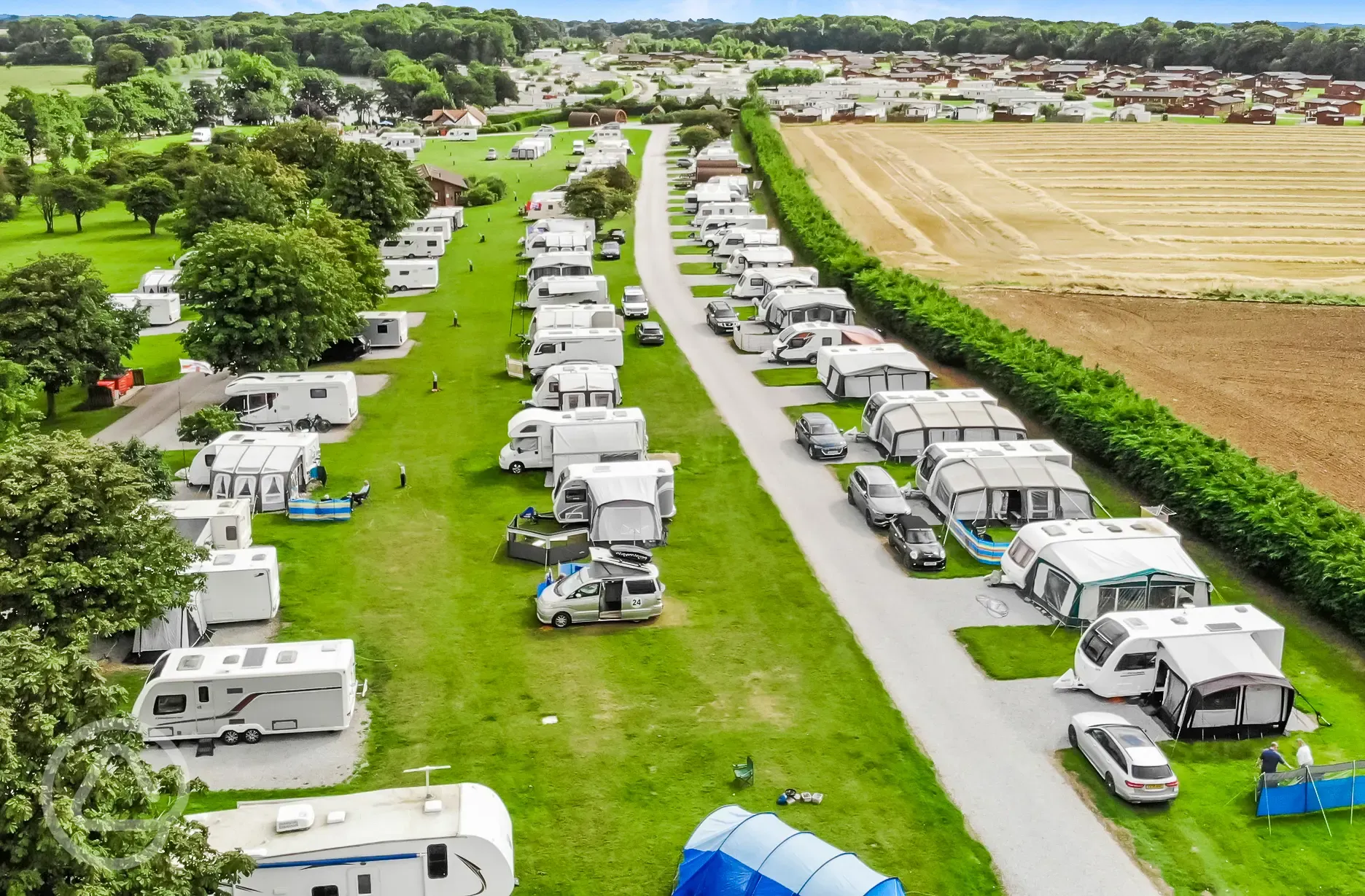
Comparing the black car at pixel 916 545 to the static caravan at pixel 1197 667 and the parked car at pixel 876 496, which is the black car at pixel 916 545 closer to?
the parked car at pixel 876 496

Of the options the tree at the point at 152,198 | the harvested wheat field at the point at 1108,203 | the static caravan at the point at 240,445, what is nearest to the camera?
the static caravan at the point at 240,445

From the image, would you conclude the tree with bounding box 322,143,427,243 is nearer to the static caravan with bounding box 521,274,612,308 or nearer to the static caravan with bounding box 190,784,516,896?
the static caravan with bounding box 521,274,612,308

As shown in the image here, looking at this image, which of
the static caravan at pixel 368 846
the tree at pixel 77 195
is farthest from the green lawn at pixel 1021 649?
the tree at pixel 77 195

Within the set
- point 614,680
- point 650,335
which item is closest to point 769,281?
point 650,335

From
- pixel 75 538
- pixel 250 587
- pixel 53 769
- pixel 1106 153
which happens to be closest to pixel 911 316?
pixel 250 587

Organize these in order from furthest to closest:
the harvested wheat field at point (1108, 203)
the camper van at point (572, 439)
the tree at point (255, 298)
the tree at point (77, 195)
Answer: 1. the tree at point (77, 195)
2. the harvested wheat field at point (1108, 203)
3. the tree at point (255, 298)
4. the camper van at point (572, 439)

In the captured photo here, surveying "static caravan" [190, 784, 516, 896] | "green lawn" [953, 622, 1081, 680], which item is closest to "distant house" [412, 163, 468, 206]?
"green lawn" [953, 622, 1081, 680]
